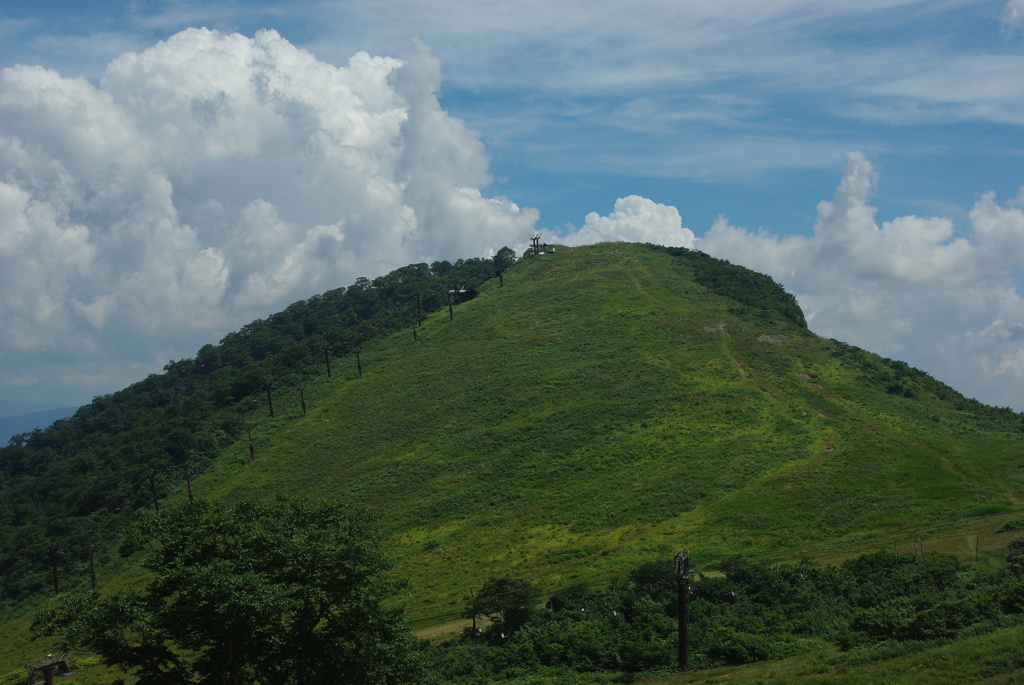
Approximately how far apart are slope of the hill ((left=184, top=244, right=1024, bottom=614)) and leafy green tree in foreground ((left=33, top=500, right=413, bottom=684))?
2413 cm

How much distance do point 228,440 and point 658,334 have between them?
49548 mm

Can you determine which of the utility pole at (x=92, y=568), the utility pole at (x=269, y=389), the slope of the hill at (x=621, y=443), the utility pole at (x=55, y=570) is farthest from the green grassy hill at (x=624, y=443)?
the utility pole at (x=55, y=570)

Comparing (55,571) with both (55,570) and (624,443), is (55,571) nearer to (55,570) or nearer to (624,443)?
(55,570)

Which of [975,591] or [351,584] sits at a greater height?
[351,584]

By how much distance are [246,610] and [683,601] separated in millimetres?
15230

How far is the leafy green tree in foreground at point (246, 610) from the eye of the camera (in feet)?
68.7

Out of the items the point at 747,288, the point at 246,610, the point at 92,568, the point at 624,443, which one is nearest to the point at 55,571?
the point at 92,568

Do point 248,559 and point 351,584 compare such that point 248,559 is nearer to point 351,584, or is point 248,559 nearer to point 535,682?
point 351,584

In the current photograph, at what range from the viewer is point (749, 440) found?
209 ft

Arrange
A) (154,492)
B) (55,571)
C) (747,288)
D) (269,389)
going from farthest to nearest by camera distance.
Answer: (747,288)
(269,389)
(154,492)
(55,571)

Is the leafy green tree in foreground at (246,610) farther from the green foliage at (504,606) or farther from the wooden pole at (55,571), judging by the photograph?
the wooden pole at (55,571)

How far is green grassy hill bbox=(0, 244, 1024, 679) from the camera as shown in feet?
166

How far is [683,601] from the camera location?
2856 cm

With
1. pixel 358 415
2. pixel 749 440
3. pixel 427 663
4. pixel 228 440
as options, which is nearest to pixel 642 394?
pixel 749 440
